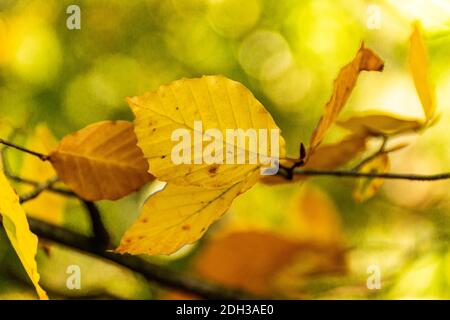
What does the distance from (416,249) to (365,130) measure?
17 cm

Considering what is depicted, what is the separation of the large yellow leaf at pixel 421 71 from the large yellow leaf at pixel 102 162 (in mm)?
71

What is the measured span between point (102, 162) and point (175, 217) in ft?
0.11

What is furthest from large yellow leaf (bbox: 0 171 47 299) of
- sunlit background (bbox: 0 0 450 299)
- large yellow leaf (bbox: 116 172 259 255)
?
sunlit background (bbox: 0 0 450 299)

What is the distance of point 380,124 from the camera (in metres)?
0.18

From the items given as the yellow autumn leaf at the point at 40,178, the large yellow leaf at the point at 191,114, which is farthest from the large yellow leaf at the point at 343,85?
the yellow autumn leaf at the point at 40,178

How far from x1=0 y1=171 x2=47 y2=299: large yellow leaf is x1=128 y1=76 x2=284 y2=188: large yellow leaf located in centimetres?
3

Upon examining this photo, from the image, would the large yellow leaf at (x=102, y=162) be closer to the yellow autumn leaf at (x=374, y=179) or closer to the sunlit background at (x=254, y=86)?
the yellow autumn leaf at (x=374, y=179)

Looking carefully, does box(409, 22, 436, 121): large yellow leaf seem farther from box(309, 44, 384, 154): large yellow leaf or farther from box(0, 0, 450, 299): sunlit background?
box(0, 0, 450, 299): sunlit background

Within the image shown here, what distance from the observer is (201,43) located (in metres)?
0.46

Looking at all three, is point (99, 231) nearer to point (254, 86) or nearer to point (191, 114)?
point (191, 114)

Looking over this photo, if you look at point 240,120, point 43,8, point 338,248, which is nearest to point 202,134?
point 240,120

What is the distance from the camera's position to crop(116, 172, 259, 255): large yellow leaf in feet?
0.45

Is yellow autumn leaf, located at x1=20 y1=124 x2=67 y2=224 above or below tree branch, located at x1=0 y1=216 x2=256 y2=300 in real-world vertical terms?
above

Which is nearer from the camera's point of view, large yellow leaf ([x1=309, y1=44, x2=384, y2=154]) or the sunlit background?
large yellow leaf ([x1=309, y1=44, x2=384, y2=154])
